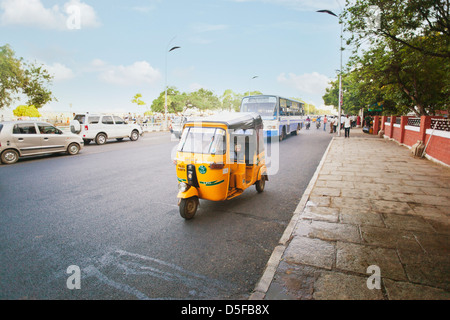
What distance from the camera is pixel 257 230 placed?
426 centimetres

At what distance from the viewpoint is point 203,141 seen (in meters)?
4.89

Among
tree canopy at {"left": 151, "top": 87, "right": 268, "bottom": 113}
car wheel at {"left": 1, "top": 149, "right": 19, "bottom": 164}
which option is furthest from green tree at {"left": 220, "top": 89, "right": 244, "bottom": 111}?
car wheel at {"left": 1, "top": 149, "right": 19, "bottom": 164}

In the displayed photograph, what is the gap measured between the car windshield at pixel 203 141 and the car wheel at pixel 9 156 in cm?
932

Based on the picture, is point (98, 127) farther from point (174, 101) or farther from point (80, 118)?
point (174, 101)

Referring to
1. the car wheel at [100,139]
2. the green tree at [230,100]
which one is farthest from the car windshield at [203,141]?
the green tree at [230,100]

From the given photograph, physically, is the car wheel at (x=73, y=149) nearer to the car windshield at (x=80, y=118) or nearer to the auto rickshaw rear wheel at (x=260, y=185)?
the car windshield at (x=80, y=118)

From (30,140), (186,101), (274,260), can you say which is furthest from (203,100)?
(274,260)

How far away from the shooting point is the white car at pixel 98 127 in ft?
52.5

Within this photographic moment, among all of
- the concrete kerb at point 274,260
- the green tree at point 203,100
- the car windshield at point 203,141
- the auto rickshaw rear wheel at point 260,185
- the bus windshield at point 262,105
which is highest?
the green tree at point 203,100

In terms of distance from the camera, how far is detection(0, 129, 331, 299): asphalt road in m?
2.85

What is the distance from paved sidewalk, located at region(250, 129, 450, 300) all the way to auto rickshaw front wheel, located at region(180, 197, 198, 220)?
5.91ft
